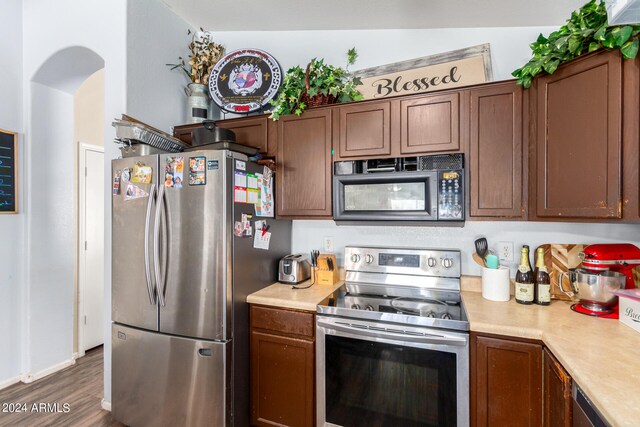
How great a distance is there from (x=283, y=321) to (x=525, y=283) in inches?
54.7

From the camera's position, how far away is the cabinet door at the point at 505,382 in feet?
4.37

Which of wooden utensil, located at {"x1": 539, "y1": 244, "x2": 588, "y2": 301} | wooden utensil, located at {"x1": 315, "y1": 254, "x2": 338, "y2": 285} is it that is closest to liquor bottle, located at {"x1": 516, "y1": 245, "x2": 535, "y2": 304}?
wooden utensil, located at {"x1": 539, "y1": 244, "x2": 588, "y2": 301}

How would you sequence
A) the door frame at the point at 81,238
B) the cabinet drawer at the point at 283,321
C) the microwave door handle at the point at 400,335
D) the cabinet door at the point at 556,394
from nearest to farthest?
the cabinet door at the point at 556,394, the microwave door handle at the point at 400,335, the cabinet drawer at the point at 283,321, the door frame at the point at 81,238

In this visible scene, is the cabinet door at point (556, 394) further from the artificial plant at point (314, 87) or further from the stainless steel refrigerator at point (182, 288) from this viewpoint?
the artificial plant at point (314, 87)

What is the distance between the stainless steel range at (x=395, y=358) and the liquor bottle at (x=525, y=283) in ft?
1.03

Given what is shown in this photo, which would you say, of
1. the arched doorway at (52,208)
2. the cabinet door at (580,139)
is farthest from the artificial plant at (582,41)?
the arched doorway at (52,208)

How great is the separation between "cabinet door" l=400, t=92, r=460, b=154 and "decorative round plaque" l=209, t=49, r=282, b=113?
113 cm

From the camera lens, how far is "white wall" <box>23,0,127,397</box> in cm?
215

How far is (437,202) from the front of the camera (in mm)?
1773

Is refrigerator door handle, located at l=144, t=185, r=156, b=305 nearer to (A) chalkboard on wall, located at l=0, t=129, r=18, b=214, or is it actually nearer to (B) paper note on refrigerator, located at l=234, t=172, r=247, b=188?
(B) paper note on refrigerator, located at l=234, t=172, r=247, b=188

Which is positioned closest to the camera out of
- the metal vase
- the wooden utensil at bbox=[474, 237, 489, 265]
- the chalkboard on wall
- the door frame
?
the wooden utensil at bbox=[474, 237, 489, 265]

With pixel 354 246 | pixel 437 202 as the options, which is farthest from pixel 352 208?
pixel 437 202

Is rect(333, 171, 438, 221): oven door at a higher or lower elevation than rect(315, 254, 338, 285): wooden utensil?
higher

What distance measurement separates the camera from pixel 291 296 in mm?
1880
